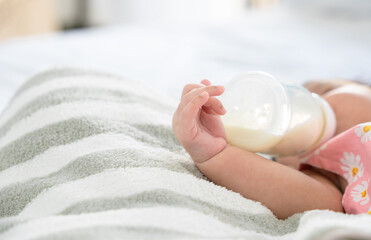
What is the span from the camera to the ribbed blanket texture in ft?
1.72

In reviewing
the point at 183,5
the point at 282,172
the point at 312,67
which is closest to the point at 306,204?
the point at 282,172

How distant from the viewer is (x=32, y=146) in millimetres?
722

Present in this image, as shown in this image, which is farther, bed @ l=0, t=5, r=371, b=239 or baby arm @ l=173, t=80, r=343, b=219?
baby arm @ l=173, t=80, r=343, b=219

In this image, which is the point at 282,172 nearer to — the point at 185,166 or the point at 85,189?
the point at 185,166

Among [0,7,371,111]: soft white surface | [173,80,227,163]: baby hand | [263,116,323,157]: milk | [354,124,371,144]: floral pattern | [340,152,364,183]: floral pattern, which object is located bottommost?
[0,7,371,111]: soft white surface

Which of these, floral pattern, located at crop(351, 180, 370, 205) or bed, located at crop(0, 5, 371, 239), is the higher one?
bed, located at crop(0, 5, 371, 239)

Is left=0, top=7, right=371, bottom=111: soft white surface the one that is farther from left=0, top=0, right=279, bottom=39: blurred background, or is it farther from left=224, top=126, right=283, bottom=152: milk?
left=0, top=0, right=279, bottom=39: blurred background

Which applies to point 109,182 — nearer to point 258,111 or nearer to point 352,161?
point 258,111

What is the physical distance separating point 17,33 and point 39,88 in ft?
7.22

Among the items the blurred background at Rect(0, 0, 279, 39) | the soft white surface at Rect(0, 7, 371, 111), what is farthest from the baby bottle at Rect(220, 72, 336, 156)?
the blurred background at Rect(0, 0, 279, 39)

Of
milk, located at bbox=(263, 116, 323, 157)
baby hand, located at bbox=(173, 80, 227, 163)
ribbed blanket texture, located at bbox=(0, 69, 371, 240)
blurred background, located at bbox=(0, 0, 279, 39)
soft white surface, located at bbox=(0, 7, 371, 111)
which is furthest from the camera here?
blurred background, located at bbox=(0, 0, 279, 39)

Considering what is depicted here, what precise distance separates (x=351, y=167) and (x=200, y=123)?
10.9 inches

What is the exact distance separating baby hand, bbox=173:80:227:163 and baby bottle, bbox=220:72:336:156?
4cm

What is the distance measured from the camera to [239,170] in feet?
2.28
